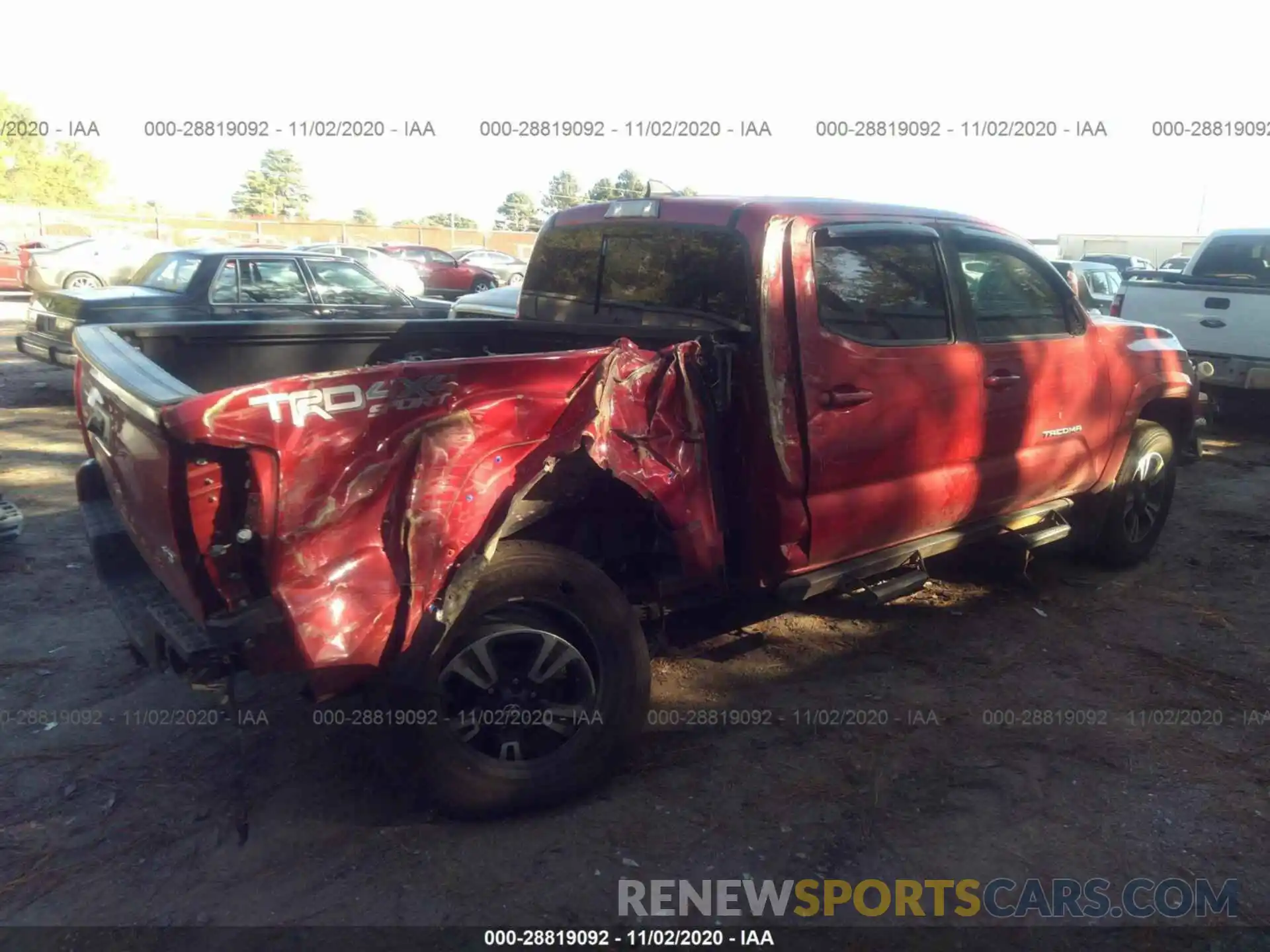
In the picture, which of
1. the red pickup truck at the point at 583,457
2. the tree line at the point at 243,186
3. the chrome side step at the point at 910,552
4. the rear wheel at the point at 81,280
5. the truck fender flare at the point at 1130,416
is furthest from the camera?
the tree line at the point at 243,186

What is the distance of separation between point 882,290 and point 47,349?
8.63 m

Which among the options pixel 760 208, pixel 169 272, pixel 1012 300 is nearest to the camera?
pixel 760 208

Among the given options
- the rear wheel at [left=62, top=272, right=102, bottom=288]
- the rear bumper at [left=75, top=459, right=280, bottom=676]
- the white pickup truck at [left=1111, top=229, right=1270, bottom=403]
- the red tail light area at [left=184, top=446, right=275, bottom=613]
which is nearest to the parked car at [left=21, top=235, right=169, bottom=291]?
the rear wheel at [left=62, top=272, right=102, bottom=288]

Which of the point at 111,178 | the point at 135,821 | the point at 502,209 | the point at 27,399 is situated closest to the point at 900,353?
the point at 135,821

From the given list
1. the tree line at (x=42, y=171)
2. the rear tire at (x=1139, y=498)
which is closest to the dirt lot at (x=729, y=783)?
the rear tire at (x=1139, y=498)

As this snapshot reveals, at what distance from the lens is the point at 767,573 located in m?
3.76

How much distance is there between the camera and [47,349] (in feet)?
30.8

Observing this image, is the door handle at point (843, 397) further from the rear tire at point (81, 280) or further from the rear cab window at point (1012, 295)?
the rear tire at point (81, 280)

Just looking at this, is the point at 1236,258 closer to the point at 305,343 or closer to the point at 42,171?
the point at 305,343

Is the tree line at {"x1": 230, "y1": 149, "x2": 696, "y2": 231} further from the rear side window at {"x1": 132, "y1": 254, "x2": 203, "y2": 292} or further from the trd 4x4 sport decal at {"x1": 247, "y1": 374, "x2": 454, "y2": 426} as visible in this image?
the trd 4x4 sport decal at {"x1": 247, "y1": 374, "x2": 454, "y2": 426}

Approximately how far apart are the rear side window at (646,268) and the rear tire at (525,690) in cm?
127

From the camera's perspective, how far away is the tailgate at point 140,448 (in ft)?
8.59

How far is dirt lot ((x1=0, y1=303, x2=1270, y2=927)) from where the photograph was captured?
9.53ft

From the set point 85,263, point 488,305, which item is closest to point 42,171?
point 85,263
